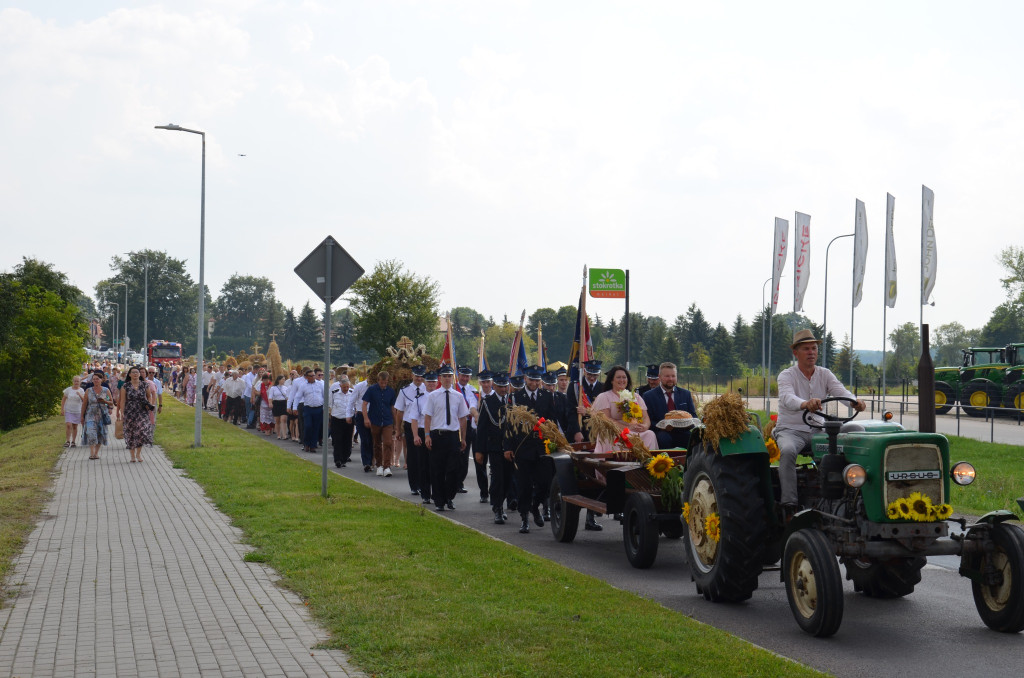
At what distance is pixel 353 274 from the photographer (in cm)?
1346

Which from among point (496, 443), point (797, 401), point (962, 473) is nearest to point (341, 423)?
point (496, 443)

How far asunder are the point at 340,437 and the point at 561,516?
1052 cm

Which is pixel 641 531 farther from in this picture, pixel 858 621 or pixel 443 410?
pixel 443 410

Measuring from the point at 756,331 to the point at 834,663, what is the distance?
83181 mm

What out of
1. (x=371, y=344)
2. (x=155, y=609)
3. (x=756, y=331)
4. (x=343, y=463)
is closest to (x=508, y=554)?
(x=155, y=609)

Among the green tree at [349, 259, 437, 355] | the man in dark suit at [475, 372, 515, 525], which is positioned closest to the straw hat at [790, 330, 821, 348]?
the man in dark suit at [475, 372, 515, 525]

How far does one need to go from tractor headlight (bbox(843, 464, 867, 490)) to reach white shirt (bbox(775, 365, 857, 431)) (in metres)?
1.02

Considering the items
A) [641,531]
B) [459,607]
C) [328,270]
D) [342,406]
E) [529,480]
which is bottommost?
[459,607]

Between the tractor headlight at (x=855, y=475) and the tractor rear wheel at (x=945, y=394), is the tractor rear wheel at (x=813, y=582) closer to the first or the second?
the tractor headlight at (x=855, y=475)

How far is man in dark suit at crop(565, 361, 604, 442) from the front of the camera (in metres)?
13.5

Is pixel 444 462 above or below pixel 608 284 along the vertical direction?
below

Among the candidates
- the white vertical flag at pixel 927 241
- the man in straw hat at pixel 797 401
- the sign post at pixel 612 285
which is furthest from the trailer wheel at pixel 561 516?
the white vertical flag at pixel 927 241

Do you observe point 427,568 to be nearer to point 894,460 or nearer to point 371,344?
point 894,460

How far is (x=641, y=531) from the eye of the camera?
9.59 metres
